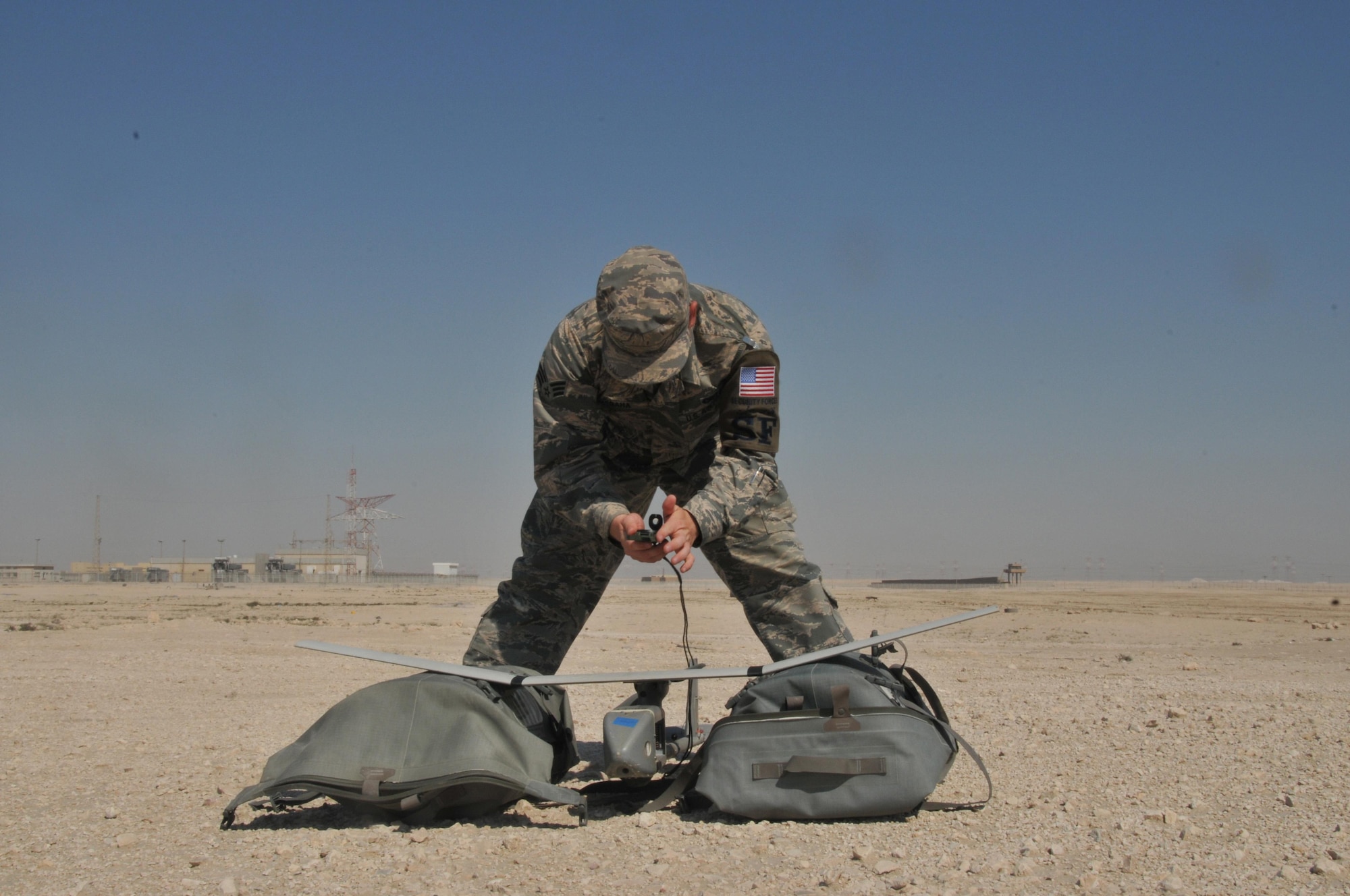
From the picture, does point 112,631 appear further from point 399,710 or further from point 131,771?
point 399,710

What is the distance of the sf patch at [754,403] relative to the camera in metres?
4.39

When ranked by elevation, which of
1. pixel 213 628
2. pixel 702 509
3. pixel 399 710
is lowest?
pixel 213 628

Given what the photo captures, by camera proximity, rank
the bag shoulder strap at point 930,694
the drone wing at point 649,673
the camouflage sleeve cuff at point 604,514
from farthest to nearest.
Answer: the camouflage sleeve cuff at point 604,514
the bag shoulder strap at point 930,694
the drone wing at point 649,673

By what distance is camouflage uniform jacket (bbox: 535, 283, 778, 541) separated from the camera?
4.23m

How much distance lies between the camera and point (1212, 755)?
377 centimetres

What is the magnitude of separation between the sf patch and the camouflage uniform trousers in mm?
130

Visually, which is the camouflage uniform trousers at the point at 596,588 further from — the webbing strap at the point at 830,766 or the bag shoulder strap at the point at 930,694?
the webbing strap at the point at 830,766

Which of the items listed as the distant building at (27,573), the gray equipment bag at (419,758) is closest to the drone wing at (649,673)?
the gray equipment bag at (419,758)

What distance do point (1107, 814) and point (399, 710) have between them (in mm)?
2173

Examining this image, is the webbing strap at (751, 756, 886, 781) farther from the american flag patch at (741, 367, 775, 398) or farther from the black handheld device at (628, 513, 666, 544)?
the american flag patch at (741, 367, 775, 398)

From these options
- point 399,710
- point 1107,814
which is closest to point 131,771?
point 399,710

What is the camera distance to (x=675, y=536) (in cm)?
360

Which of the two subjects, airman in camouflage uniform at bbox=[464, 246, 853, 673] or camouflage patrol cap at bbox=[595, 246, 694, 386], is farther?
airman in camouflage uniform at bbox=[464, 246, 853, 673]

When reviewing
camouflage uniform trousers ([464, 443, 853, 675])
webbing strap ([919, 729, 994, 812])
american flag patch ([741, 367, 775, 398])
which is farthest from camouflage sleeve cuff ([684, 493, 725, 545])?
webbing strap ([919, 729, 994, 812])
